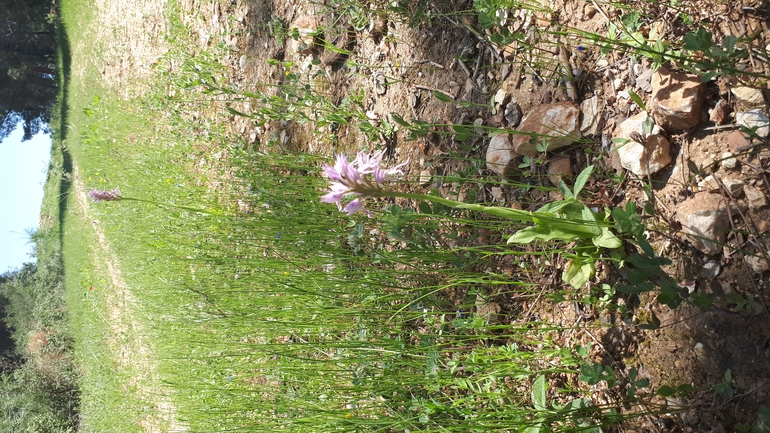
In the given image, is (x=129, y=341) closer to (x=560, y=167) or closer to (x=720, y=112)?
(x=560, y=167)

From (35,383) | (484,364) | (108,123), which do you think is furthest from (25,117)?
(484,364)

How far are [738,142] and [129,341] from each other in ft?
19.3

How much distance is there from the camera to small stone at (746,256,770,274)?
126 centimetres

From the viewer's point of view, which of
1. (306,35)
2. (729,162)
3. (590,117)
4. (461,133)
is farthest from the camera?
Answer: (306,35)

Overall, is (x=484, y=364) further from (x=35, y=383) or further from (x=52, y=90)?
(x=52, y=90)

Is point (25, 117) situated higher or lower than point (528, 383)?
higher

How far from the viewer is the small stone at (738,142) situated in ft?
4.30

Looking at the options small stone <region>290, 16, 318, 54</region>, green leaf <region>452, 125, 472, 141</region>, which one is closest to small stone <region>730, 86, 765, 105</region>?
green leaf <region>452, 125, 472, 141</region>

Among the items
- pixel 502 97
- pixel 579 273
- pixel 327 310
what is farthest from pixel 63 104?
pixel 579 273

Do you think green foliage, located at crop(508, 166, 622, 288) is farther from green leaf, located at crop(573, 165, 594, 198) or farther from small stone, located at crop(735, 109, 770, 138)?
small stone, located at crop(735, 109, 770, 138)

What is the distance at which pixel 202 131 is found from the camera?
3941 millimetres

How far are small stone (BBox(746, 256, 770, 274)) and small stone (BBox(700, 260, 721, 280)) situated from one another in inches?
2.8

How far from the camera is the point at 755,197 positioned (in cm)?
129

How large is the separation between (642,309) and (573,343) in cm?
27
